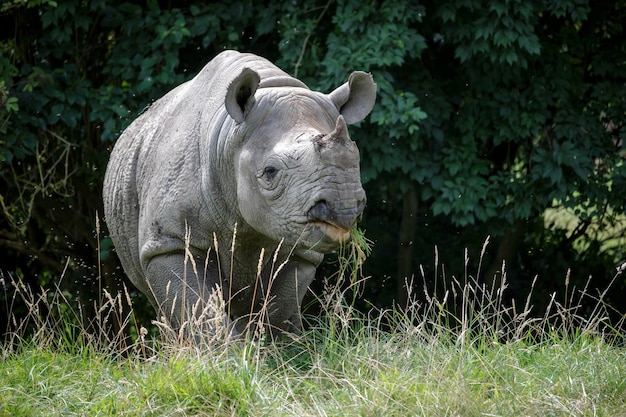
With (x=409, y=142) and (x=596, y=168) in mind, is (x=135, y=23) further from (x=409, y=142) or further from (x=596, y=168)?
(x=596, y=168)

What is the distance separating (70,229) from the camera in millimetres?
10453

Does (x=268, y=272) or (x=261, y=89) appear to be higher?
(x=261, y=89)

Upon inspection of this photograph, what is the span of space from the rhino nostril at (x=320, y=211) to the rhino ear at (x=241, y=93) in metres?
0.72

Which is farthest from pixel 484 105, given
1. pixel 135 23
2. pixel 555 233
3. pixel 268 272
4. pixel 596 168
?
pixel 268 272

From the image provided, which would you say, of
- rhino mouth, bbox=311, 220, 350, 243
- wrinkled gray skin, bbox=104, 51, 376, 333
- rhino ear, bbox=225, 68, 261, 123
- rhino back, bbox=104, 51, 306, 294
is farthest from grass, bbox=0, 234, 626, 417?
rhino ear, bbox=225, 68, 261, 123

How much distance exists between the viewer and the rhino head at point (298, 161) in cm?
503

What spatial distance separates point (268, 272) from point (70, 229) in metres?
→ 4.71

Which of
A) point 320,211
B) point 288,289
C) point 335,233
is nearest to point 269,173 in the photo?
point 320,211

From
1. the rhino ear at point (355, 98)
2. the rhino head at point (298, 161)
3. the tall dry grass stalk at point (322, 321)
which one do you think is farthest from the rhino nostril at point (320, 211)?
the rhino ear at point (355, 98)

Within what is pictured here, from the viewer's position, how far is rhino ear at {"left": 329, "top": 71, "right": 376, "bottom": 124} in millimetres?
5922

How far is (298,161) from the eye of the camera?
5.16m

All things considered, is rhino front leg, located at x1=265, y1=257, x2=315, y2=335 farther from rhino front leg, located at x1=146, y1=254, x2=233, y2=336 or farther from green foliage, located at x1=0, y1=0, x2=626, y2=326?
green foliage, located at x1=0, y1=0, x2=626, y2=326

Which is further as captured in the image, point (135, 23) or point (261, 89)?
point (135, 23)

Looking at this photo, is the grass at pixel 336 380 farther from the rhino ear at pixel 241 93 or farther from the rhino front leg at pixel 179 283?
the rhino ear at pixel 241 93
